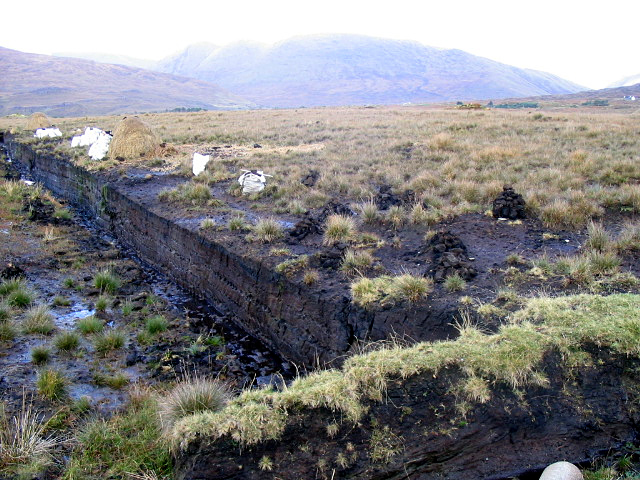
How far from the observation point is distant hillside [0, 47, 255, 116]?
114 m

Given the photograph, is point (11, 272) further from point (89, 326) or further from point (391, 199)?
point (391, 199)

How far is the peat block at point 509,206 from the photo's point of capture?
376 inches

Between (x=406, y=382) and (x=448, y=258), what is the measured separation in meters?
3.23

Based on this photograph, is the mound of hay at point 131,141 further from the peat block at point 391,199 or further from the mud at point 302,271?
the peat block at point 391,199

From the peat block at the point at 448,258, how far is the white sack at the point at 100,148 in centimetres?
1616

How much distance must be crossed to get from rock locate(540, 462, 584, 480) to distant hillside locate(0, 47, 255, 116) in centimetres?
11042

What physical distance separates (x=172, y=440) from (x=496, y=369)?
10.6ft

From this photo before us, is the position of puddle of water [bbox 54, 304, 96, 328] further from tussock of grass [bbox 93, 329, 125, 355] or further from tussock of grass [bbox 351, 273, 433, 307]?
tussock of grass [bbox 351, 273, 433, 307]

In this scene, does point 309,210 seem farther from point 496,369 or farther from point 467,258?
point 496,369

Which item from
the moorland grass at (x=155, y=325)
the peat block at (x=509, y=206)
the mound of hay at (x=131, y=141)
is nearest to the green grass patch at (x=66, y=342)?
the moorland grass at (x=155, y=325)

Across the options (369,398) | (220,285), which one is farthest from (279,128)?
(369,398)

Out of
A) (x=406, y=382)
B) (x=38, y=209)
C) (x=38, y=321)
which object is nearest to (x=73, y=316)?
(x=38, y=321)

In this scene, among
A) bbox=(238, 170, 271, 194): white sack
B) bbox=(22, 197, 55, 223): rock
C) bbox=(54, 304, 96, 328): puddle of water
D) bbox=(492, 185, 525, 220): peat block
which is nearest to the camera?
bbox=(54, 304, 96, 328): puddle of water

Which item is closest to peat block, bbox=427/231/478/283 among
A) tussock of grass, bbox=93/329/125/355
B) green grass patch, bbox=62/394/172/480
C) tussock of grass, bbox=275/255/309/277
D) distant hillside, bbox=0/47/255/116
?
tussock of grass, bbox=275/255/309/277
